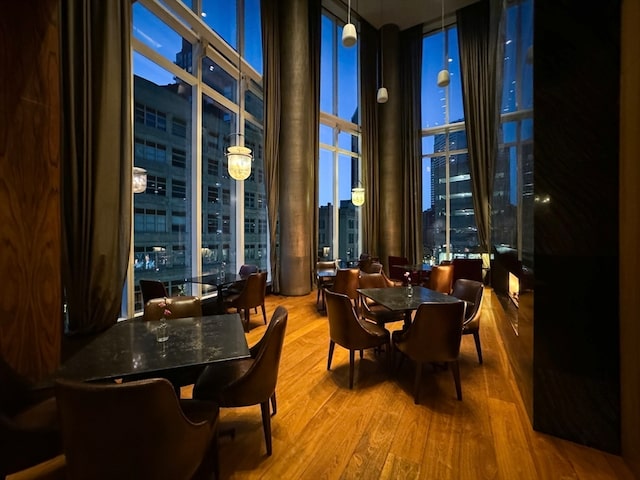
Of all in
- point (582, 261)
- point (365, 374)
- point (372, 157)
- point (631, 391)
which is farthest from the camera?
point (372, 157)

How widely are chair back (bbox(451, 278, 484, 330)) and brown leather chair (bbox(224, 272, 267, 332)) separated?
101 inches

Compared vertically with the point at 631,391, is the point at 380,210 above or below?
above

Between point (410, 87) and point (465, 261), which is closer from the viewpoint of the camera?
point (465, 261)

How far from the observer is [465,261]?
236 inches

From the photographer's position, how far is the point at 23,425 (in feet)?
4.47

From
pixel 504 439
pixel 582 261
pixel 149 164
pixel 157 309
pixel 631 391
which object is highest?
pixel 149 164

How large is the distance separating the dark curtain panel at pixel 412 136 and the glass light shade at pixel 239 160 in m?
5.70

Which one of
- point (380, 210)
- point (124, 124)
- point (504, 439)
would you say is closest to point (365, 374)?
point (504, 439)

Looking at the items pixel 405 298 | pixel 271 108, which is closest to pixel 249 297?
pixel 405 298

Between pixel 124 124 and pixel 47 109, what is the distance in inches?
53.9

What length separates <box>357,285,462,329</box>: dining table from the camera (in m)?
2.66

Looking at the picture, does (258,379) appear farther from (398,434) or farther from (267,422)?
(398,434)

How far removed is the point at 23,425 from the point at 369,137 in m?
8.39

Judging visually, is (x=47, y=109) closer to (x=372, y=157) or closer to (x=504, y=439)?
(x=504, y=439)
